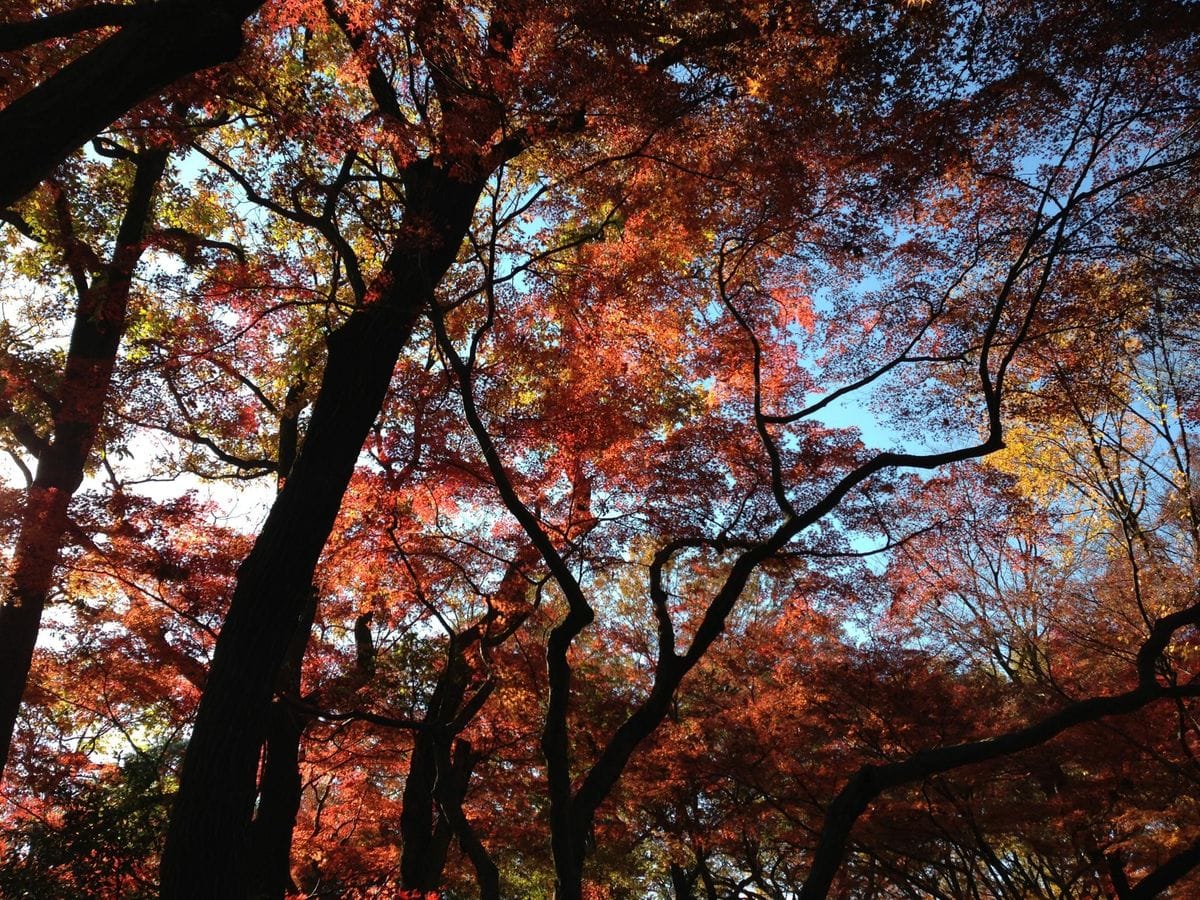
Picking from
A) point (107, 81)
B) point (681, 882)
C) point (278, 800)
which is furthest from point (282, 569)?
point (681, 882)

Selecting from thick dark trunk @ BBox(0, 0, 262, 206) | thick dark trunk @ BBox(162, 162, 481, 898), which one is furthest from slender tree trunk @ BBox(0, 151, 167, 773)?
thick dark trunk @ BBox(0, 0, 262, 206)

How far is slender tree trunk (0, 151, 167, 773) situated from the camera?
23.2 feet

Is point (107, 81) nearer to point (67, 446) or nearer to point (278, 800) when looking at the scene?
point (278, 800)

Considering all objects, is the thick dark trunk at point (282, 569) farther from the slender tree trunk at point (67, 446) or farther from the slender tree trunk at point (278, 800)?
the slender tree trunk at point (67, 446)

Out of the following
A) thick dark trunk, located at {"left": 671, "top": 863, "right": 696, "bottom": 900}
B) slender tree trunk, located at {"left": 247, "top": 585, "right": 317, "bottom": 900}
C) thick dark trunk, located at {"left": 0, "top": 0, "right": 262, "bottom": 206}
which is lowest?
thick dark trunk, located at {"left": 671, "top": 863, "right": 696, "bottom": 900}

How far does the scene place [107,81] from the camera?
269 cm

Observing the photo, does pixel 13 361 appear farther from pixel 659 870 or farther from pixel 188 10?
pixel 659 870

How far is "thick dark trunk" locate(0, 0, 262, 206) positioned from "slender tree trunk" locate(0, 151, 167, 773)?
6.11m

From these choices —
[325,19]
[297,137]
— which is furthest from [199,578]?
[325,19]

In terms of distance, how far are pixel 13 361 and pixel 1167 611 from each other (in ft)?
50.4

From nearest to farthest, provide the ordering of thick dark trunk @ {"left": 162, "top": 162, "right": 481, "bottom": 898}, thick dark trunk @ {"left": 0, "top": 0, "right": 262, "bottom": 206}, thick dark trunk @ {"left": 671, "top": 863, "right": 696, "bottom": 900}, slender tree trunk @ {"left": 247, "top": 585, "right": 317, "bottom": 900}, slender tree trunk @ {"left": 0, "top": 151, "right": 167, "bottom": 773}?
1. thick dark trunk @ {"left": 0, "top": 0, "right": 262, "bottom": 206}
2. thick dark trunk @ {"left": 162, "top": 162, "right": 481, "bottom": 898}
3. slender tree trunk @ {"left": 247, "top": 585, "right": 317, "bottom": 900}
4. slender tree trunk @ {"left": 0, "top": 151, "right": 167, "bottom": 773}
5. thick dark trunk @ {"left": 671, "top": 863, "right": 696, "bottom": 900}

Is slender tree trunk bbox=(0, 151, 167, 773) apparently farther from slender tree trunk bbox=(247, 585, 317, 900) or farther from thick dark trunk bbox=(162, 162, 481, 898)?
thick dark trunk bbox=(162, 162, 481, 898)

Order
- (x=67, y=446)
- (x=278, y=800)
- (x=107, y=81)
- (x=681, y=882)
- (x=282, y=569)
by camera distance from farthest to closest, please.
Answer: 1. (x=681, y=882)
2. (x=67, y=446)
3. (x=278, y=800)
4. (x=282, y=569)
5. (x=107, y=81)

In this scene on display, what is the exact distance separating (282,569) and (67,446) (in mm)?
5341
